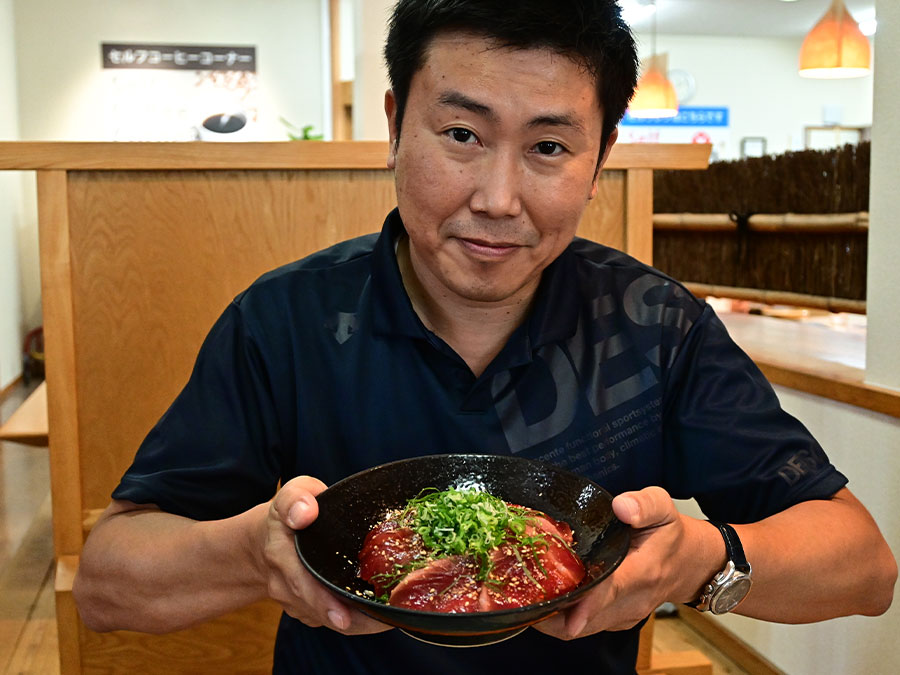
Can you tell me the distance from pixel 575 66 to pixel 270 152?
102 centimetres

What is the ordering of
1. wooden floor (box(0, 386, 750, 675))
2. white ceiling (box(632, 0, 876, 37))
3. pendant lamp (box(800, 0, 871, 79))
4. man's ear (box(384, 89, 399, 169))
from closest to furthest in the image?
man's ear (box(384, 89, 399, 169)) → wooden floor (box(0, 386, 750, 675)) → pendant lamp (box(800, 0, 871, 79)) → white ceiling (box(632, 0, 876, 37))

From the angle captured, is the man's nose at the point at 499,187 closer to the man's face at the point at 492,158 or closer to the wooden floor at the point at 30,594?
the man's face at the point at 492,158

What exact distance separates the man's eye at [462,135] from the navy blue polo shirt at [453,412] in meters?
0.25

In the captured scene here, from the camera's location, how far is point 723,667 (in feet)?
8.73

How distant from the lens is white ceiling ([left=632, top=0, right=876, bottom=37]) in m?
10.4

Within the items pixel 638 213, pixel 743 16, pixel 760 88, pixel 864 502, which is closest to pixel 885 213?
pixel 638 213

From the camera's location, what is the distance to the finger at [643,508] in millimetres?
852

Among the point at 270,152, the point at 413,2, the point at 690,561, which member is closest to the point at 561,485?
the point at 690,561

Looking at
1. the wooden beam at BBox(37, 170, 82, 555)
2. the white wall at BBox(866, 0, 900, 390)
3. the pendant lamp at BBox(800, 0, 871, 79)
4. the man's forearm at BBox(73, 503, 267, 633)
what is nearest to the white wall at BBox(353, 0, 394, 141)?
the wooden beam at BBox(37, 170, 82, 555)

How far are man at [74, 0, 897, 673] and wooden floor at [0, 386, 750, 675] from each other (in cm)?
167

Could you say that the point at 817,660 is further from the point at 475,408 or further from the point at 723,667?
the point at 475,408

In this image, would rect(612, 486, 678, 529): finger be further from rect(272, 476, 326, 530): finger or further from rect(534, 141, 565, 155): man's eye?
rect(534, 141, 565, 155): man's eye

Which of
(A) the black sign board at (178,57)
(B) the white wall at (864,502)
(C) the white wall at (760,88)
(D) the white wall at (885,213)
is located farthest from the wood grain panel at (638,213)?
(C) the white wall at (760,88)

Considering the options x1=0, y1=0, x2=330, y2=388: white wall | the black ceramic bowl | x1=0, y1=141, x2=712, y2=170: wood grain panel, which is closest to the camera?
the black ceramic bowl
